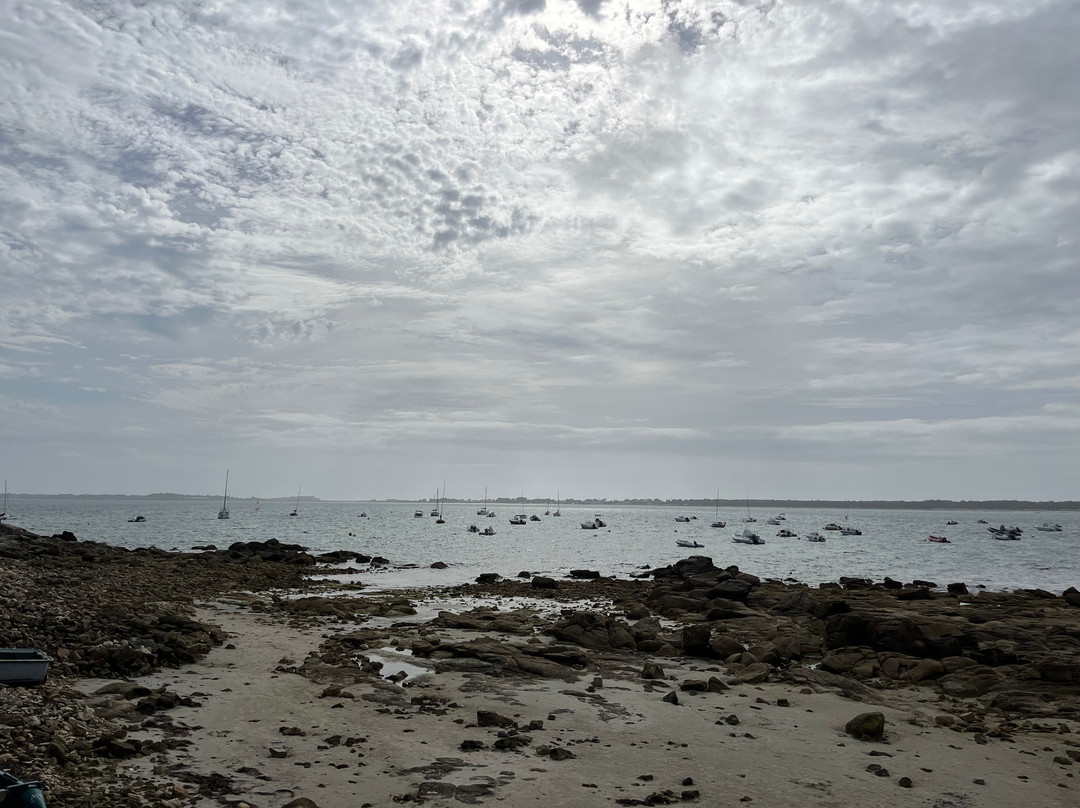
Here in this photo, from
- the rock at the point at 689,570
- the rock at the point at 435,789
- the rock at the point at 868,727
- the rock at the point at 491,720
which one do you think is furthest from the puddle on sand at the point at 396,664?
the rock at the point at 689,570

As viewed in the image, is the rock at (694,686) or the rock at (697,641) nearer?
the rock at (694,686)

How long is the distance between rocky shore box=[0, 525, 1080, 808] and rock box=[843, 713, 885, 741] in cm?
6

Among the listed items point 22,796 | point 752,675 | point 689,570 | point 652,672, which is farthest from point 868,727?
point 689,570

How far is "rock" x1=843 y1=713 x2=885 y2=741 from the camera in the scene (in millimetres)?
15727

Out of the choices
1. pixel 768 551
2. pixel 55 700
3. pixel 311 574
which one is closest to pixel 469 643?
pixel 55 700

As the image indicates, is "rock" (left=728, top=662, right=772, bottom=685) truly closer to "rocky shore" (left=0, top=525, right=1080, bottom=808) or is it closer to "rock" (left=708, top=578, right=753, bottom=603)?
"rocky shore" (left=0, top=525, right=1080, bottom=808)

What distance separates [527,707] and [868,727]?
7.41 m

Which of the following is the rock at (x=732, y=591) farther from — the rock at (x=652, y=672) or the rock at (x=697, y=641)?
the rock at (x=652, y=672)

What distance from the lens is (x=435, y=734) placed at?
15203 millimetres

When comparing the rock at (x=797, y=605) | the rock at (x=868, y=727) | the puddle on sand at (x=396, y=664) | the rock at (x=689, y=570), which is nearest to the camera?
the rock at (x=868, y=727)

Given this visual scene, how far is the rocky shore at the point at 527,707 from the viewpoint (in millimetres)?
12227

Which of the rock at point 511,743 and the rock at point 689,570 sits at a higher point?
the rock at point 511,743

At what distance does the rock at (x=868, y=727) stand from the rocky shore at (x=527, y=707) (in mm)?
59

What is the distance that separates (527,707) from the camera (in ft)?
57.5
